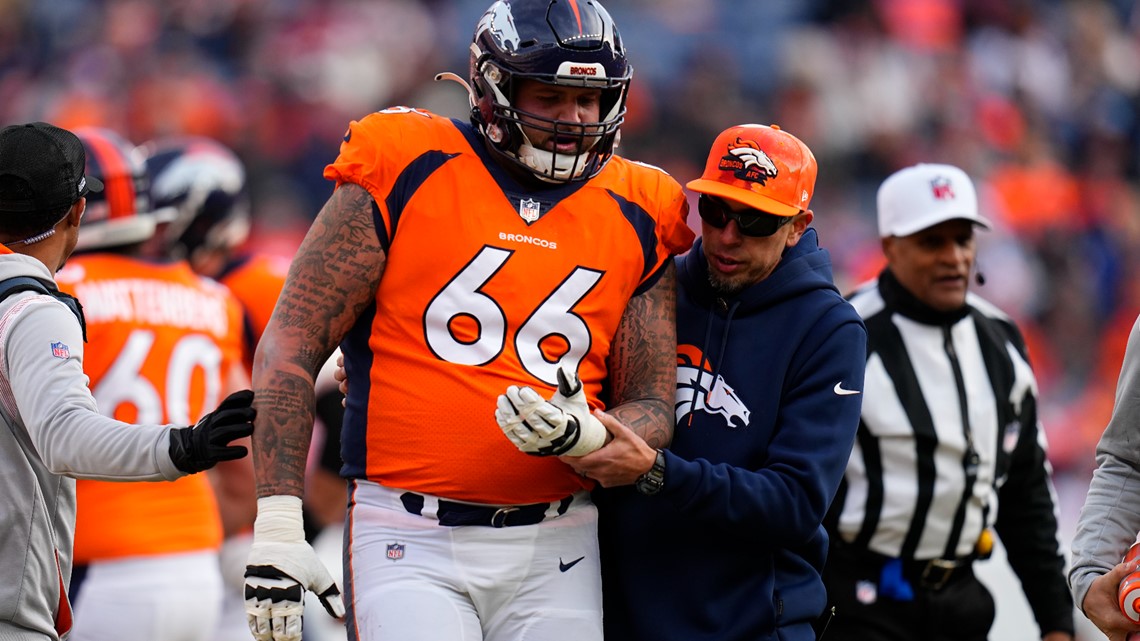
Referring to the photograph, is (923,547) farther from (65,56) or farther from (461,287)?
(65,56)

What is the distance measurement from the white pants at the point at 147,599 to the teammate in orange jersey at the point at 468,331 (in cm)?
171

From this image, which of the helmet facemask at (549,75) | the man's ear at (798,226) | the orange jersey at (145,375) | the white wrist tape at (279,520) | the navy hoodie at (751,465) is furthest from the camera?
the orange jersey at (145,375)

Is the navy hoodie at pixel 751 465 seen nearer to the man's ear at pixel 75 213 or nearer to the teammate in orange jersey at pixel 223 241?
the man's ear at pixel 75 213

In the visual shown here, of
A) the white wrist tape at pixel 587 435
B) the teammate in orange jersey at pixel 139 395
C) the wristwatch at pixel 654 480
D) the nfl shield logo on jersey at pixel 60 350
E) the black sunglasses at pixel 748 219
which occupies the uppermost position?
the black sunglasses at pixel 748 219

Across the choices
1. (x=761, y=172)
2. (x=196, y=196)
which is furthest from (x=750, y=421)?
(x=196, y=196)

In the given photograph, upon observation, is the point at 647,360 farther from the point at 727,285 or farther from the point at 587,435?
the point at 587,435

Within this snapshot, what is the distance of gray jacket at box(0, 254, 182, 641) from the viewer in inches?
120

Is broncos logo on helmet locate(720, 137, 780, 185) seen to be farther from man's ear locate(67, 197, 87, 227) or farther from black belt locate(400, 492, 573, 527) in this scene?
man's ear locate(67, 197, 87, 227)

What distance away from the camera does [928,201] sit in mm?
5180

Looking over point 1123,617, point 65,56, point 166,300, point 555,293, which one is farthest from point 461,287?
point 65,56

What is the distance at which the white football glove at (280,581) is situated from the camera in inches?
122

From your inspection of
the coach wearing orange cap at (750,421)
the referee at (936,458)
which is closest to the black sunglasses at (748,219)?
the coach wearing orange cap at (750,421)

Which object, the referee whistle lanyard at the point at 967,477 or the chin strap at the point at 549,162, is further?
the referee whistle lanyard at the point at 967,477

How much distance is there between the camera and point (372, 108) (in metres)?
12.7
